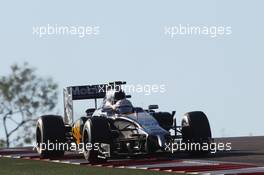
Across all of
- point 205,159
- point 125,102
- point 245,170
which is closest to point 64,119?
point 125,102

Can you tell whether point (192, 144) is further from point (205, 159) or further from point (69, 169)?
point (69, 169)

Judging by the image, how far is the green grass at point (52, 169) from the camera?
20.2m

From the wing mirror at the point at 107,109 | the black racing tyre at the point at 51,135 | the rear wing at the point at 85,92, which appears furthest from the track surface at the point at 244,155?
the black racing tyre at the point at 51,135

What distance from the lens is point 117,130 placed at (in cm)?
2439

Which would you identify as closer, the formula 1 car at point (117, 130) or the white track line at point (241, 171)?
the white track line at point (241, 171)

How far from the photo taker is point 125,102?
25.2 meters

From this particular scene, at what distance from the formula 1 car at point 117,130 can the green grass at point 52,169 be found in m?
1.03

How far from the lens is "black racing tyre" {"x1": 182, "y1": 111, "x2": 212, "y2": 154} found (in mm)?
24422

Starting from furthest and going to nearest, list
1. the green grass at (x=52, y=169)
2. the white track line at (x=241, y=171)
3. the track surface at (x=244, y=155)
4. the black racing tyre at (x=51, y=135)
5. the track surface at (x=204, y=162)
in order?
the black racing tyre at (x=51, y=135), the track surface at (x=244, y=155), the green grass at (x=52, y=169), the track surface at (x=204, y=162), the white track line at (x=241, y=171)

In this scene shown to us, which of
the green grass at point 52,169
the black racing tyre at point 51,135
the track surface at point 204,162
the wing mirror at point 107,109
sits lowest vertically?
the green grass at point 52,169

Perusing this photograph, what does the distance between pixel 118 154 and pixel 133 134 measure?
61 cm

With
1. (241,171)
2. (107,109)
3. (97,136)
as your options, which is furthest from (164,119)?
(241,171)

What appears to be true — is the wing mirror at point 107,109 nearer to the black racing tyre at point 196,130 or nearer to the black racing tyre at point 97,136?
the black racing tyre at point 97,136

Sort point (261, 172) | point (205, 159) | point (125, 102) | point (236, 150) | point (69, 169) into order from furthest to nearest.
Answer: point (236, 150)
point (125, 102)
point (205, 159)
point (69, 169)
point (261, 172)
